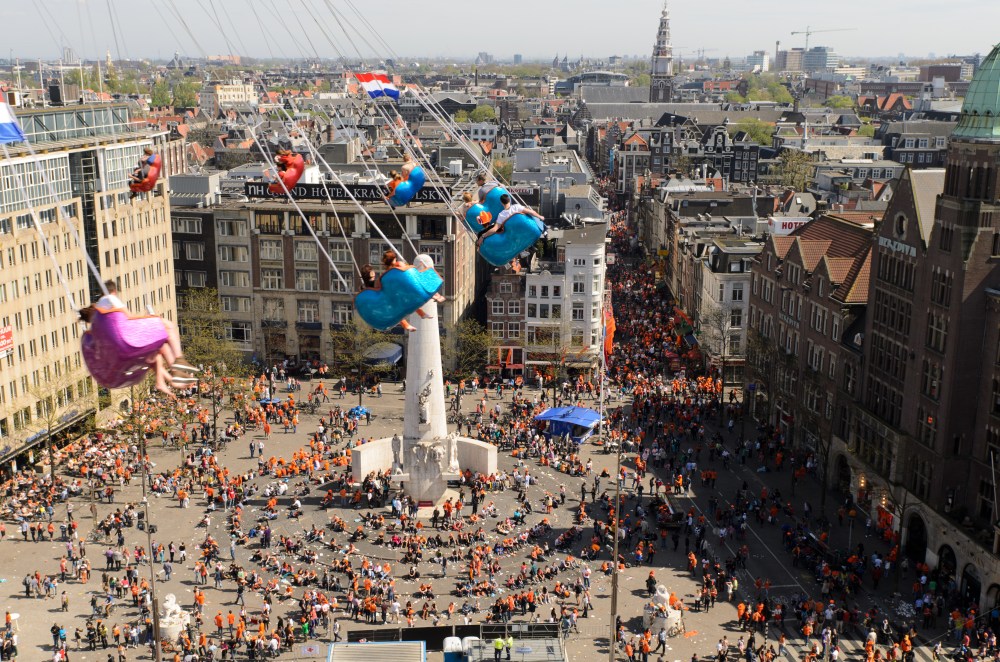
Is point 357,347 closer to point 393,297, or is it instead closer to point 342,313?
point 342,313

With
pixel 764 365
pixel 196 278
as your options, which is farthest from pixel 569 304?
pixel 196 278

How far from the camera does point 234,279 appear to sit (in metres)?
109

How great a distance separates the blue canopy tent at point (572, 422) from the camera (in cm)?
8481

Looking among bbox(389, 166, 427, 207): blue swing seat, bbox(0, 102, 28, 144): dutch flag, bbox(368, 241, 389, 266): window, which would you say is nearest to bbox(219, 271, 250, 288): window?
bbox(368, 241, 389, 266): window

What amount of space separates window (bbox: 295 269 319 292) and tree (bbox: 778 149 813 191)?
9676 centimetres

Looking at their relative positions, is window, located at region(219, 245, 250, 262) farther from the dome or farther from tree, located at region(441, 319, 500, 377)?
the dome

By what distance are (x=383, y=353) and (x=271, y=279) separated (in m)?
15.5

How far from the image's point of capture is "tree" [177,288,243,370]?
9406cm

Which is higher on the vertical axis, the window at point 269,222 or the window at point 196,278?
the window at point 269,222

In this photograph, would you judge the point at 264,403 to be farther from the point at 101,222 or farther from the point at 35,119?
the point at 35,119

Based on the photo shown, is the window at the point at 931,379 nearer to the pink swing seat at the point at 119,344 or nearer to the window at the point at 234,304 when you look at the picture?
the pink swing seat at the point at 119,344

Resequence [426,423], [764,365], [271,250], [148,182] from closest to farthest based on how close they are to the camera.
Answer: [148,182], [426,423], [764,365], [271,250]

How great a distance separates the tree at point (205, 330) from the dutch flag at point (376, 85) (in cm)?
3963

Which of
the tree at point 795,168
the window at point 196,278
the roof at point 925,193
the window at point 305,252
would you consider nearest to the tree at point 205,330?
the window at point 196,278
